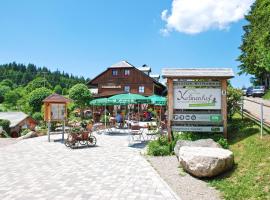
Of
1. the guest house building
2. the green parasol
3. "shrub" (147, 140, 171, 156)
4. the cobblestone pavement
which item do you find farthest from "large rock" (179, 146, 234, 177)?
the guest house building

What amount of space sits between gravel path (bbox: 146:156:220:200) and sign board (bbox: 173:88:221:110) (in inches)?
113

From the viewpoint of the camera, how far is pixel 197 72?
13609mm

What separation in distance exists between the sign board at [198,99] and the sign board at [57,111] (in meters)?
8.40

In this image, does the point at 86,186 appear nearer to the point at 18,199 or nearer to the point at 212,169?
the point at 18,199

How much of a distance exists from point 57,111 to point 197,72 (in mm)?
9502

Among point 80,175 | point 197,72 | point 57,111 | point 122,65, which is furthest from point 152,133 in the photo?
point 122,65

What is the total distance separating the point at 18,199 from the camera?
7.55 metres

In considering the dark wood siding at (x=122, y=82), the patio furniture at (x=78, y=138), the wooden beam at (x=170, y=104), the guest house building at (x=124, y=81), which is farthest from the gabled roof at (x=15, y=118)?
the wooden beam at (x=170, y=104)

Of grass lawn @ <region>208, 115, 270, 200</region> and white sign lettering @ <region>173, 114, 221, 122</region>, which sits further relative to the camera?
white sign lettering @ <region>173, 114, 221, 122</region>

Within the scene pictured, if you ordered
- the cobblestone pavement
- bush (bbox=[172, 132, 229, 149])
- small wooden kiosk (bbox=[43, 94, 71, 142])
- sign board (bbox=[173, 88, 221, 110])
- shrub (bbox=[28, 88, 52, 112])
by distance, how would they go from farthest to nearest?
Result: shrub (bbox=[28, 88, 52, 112]), small wooden kiosk (bbox=[43, 94, 71, 142]), sign board (bbox=[173, 88, 221, 110]), bush (bbox=[172, 132, 229, 149]), the cobblestone pavement

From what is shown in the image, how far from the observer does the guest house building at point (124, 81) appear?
5034cm

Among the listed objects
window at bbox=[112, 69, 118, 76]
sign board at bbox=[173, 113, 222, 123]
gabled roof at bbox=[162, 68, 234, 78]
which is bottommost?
sign board at bbox=[173, 113, 222, 123]

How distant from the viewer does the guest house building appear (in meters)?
50.3

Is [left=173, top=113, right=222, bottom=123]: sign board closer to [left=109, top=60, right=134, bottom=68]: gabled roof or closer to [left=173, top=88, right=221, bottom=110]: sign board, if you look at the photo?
[left=173, top=88, right=221, bottom=110]: sign board
